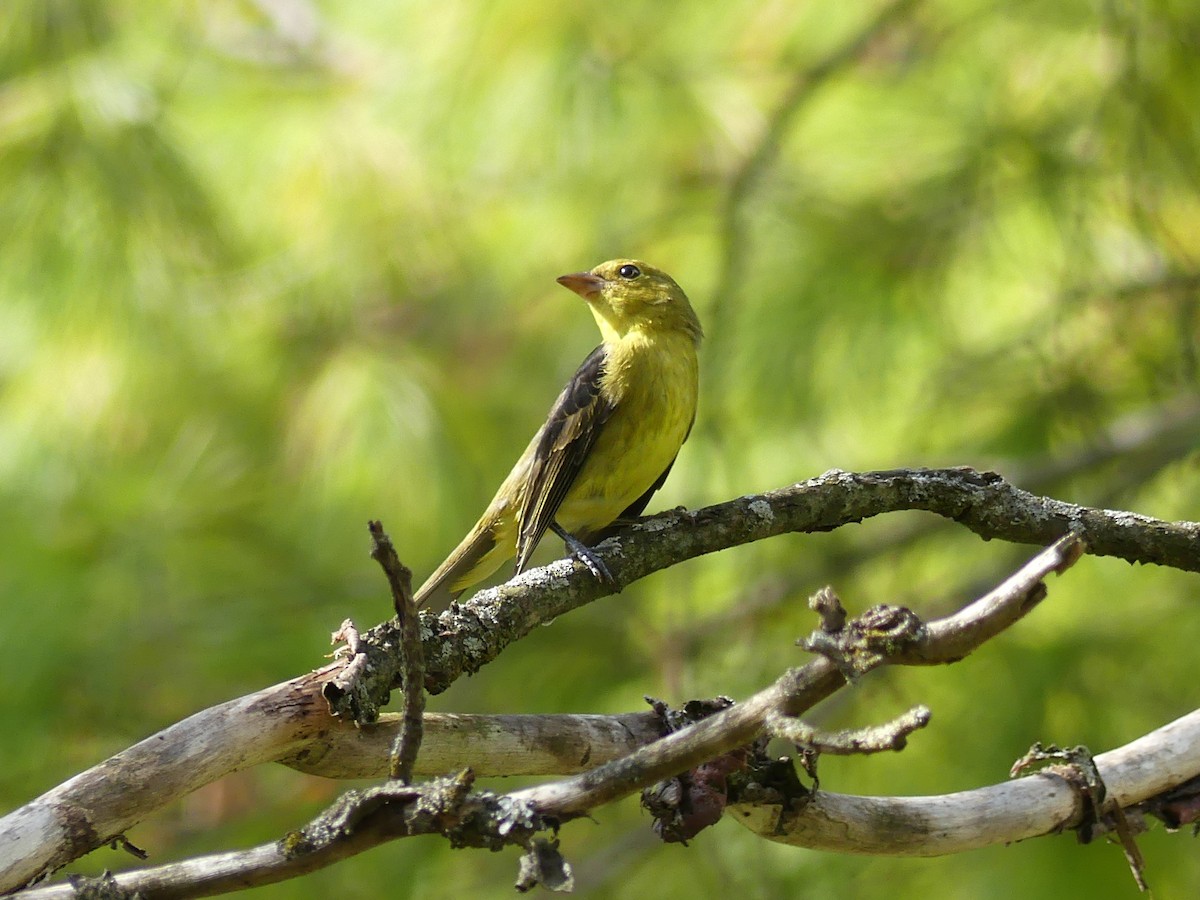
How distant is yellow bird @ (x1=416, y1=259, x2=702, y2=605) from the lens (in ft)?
12.9

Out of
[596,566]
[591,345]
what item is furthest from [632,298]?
[596,566]

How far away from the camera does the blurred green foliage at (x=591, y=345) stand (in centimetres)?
423

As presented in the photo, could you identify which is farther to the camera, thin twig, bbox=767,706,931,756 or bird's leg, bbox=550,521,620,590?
bird's leg, bbox=550,521,620,590

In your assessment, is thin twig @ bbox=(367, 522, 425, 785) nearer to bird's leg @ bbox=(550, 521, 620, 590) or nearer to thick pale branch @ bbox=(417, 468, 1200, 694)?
thick pale branch @ bbox=(417, 468, 1200, 694)

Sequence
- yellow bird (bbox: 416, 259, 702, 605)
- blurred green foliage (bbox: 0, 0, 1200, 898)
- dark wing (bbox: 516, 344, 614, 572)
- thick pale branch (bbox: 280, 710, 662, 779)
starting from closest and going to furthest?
thick pale branch (bbox: 280, 710, 662, 779), dark wing (bbox: 516, 344, 614, 572), yellow bird (bbox: 416, 259, 702, 605), blurred green foliage (bbox: 0, 0, 1200, 898)

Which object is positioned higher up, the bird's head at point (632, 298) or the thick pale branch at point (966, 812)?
the bird's head at point (632, 298)

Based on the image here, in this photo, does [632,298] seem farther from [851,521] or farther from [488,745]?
[488,745]

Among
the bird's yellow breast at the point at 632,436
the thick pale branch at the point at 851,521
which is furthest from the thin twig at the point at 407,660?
the bird's yellow breast at the point at 632,436

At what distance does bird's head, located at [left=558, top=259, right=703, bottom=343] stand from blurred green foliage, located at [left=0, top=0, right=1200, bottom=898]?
172 mm

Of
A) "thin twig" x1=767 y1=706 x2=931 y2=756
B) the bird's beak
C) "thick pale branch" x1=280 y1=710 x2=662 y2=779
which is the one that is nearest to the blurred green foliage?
the bird's beak

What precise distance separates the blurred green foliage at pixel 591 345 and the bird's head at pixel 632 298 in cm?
17

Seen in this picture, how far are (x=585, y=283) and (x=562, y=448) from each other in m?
0.74

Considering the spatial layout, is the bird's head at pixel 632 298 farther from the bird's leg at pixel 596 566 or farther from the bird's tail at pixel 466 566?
the bird's leg at pixel 596 566

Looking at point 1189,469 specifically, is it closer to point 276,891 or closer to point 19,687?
point 276,891
